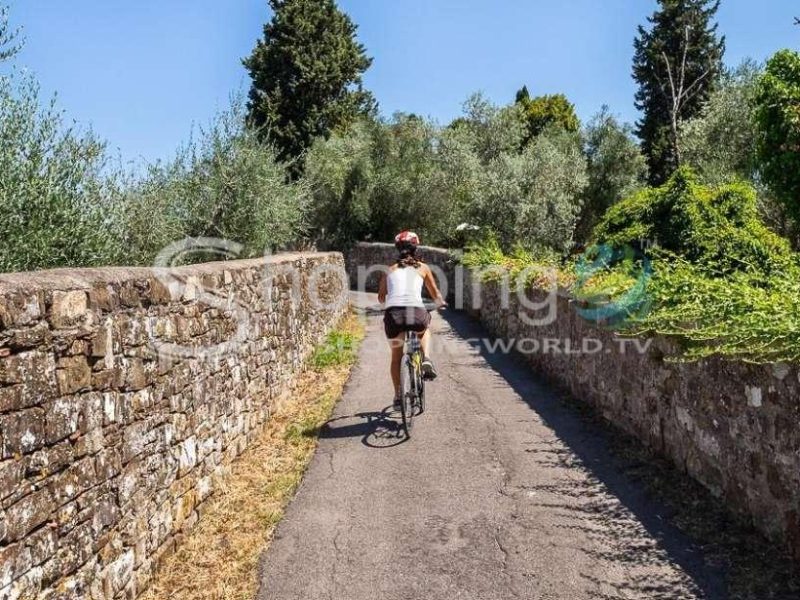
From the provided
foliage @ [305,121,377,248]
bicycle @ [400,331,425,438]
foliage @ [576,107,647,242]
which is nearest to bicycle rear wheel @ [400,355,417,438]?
bicycle @ [400,331,425,438]

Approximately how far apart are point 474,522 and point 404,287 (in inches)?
120

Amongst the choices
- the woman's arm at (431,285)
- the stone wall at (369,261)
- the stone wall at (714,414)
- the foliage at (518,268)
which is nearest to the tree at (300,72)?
the stone wall at (369,261)

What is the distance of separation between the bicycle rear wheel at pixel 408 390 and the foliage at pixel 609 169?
24.9m

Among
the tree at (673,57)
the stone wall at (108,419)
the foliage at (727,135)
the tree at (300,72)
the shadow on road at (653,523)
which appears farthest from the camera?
the tree at (673,57)

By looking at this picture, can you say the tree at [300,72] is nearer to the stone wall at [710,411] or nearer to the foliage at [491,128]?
the foliage at [491,128]

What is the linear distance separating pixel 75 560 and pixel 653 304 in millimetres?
4795

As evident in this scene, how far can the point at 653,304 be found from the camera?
5918 mm

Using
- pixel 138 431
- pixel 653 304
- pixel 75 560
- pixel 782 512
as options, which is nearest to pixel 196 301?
pixel 138 431

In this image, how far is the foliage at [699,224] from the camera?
436 inches

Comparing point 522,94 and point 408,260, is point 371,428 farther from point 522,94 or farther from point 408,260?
point 522,94

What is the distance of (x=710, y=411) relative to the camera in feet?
16.4

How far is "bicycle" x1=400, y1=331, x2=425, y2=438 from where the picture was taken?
6.96 meters

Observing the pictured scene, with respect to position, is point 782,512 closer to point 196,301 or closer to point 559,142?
point 196,301

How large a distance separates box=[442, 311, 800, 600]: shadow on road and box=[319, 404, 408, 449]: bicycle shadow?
55.6 inches
